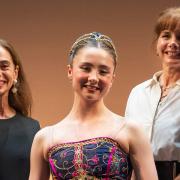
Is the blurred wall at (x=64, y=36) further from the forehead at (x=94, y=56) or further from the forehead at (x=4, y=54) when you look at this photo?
the forehead at (x=94, y=56)

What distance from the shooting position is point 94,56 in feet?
4.44

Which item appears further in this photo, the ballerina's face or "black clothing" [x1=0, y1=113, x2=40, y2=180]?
"black clothing" [x1=0, y1=113, x2=40, y2=180]

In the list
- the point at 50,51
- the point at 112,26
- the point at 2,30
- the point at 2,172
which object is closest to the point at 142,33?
the point at 112,26

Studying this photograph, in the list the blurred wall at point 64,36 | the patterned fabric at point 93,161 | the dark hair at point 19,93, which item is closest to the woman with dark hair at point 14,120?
the dark hair at point 19,93

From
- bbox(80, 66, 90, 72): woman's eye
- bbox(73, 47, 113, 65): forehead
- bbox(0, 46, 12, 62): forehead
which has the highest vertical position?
bbox(73, 47, 113, 65): forehead

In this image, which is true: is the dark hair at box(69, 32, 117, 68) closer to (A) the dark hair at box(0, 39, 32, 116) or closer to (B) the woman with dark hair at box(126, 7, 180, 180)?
(B) the woman with dark hair at box(126, 7, 180, 180)

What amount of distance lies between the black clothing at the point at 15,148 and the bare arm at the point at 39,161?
0.46 m

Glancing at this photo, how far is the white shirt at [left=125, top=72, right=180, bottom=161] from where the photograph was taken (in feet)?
5.46

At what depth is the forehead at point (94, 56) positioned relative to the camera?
53.2 inches

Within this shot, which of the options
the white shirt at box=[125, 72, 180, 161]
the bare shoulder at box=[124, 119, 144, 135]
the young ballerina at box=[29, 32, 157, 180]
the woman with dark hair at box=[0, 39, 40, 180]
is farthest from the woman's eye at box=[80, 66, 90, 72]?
the woman with dark hair at box=[0, 39, 40, 180]

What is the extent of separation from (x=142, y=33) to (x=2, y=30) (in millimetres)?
860

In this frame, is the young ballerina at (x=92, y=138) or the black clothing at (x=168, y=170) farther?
the black clothing at (x=168, y=170)

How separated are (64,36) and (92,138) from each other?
182cm

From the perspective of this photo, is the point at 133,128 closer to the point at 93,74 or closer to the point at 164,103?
the point at 93,74
